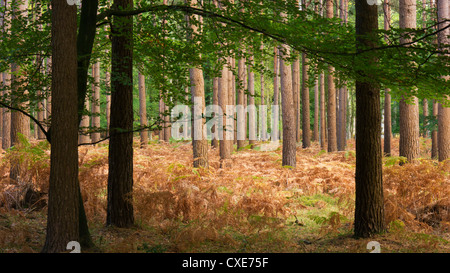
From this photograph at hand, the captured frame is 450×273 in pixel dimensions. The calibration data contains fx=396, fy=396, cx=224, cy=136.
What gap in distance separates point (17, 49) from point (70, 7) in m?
1.76

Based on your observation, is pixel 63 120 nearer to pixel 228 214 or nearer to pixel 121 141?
pixel 121 141

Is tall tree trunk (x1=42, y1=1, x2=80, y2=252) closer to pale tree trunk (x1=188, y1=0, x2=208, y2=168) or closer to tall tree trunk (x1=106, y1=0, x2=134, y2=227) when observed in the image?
tall tree trunk (x1=106, y1=0, x2=134, y2=227)

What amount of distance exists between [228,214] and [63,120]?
15.1 ft

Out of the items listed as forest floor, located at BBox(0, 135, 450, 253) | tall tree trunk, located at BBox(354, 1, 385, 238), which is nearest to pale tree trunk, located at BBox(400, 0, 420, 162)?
forest floor, located at BBox(0, 135, 450, 253)

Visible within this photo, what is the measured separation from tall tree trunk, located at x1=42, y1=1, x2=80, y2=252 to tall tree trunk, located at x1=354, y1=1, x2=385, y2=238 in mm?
4726

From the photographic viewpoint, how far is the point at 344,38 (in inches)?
243

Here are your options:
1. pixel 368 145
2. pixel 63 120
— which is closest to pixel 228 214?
pixel 368 145

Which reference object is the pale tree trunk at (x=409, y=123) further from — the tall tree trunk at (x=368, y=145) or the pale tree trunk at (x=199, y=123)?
the pale tree trunk at (x=199, y=123)

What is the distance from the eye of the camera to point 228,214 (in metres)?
8.80

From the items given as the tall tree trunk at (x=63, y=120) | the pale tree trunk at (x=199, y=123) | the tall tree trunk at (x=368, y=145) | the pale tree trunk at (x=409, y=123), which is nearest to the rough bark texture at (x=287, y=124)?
the pale tree trunk at (x=199, y=123)

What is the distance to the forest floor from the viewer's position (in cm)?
711

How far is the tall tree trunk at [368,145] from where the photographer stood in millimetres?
6941
